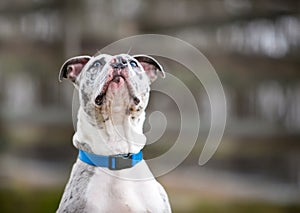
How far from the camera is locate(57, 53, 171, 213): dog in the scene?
0.52 m

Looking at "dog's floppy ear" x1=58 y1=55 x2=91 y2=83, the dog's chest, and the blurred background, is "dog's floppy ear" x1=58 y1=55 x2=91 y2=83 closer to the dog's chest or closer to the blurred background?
the dog's chest

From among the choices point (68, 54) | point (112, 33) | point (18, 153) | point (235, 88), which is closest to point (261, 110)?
point (235, 88)

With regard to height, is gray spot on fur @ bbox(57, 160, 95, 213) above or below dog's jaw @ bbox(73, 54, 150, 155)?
below

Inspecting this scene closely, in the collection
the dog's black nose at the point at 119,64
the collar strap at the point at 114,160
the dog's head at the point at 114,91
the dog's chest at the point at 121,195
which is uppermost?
the dog's black nose at the point at 119,64

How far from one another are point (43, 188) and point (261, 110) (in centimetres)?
65

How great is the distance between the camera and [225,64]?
65.7 inches

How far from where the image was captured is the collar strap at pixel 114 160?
1.73 feet

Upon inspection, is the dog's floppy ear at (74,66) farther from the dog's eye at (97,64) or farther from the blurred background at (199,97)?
the blurred background at (199,97)

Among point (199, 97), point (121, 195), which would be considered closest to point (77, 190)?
point (121, 195)

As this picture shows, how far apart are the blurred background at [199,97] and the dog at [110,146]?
96 centimetres

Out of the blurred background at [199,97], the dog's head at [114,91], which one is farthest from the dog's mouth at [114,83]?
the blurred background at [199,97]

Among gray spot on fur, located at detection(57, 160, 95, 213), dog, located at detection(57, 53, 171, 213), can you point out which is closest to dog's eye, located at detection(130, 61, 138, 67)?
dog, located at detection(57, 53, 171, 213)

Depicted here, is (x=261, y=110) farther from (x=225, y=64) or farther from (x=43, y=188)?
(x=43, y=188)

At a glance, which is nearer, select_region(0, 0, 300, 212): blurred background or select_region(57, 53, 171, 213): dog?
select_region(57, 53, 171, 213): dog
